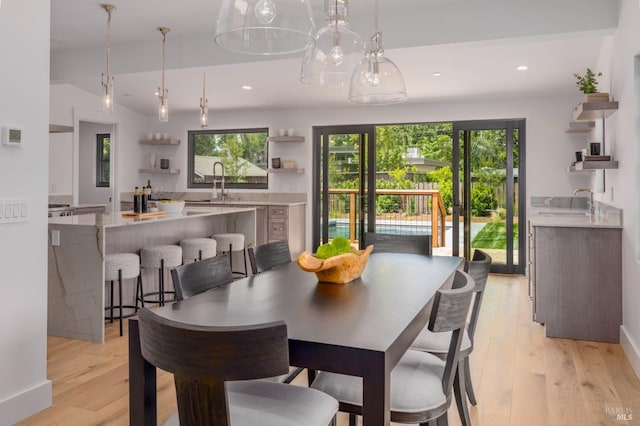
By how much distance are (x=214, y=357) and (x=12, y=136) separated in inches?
72.7

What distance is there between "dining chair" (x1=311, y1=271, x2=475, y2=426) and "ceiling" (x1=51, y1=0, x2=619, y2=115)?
1.94 meters

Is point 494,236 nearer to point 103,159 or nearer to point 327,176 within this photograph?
point 327,176

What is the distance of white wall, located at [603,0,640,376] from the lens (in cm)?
318

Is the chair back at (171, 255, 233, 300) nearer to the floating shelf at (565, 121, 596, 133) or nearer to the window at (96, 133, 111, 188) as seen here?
the floating shelf at (565, 121, 596, 133)

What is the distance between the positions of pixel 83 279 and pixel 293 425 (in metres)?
2.82

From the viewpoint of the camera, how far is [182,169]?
800cm

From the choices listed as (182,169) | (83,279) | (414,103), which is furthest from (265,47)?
(182,169)

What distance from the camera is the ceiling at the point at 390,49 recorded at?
3996 millimetres

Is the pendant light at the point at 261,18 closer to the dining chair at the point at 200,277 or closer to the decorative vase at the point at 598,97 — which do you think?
the dining chair at the point at 200,277

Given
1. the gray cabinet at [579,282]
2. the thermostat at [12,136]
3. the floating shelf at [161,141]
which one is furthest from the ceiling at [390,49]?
the thermostat at [12,136]

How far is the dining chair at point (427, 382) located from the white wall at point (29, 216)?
158cm

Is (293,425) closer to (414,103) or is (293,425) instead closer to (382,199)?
(414,103)

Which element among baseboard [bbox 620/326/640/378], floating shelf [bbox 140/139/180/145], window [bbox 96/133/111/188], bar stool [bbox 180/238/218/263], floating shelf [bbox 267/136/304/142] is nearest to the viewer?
baseboard [bbox 620/326/640/378]

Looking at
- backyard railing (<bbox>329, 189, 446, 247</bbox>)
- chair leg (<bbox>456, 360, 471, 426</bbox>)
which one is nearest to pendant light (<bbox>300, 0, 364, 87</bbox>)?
chair leg (<bbox>456, 360, 471, 426</bbox>)
